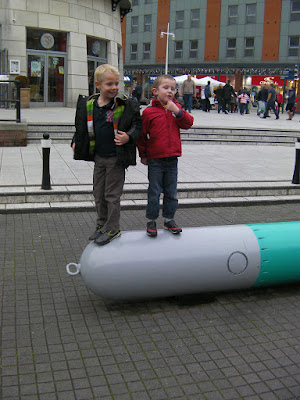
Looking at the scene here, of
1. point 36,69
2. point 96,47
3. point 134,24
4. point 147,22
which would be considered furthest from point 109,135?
point 134,24

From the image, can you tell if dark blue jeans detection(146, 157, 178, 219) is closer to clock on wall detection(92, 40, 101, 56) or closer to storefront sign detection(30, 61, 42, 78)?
storefront sign detection(30, 61, 42, 78)

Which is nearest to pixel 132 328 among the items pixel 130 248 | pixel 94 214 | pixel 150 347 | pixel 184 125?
pixel 150 347

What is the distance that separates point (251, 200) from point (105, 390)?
6.21 m

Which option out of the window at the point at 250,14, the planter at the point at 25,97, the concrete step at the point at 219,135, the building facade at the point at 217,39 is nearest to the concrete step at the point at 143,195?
the concrete step at the point at 219,135

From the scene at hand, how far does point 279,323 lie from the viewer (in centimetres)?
448

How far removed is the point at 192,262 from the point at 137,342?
952 millimetres

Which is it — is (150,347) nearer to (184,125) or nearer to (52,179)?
(184,125)

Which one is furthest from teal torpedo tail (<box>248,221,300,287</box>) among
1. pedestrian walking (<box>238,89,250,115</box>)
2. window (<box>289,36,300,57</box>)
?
window (<box>289,36,300,57</box>)

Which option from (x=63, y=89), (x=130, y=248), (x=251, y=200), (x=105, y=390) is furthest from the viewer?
(x=63, y=89)

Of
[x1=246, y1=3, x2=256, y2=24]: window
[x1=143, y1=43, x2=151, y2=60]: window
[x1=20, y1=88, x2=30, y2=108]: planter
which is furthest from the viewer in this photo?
[x1=143, y1=43, x2=151, y2=60]: window

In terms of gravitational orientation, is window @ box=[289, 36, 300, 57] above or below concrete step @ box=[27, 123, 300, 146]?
above

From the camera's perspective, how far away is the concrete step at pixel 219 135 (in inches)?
576

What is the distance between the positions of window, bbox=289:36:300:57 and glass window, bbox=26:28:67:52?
101 ft

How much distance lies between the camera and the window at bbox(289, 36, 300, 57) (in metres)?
→ 47.1
